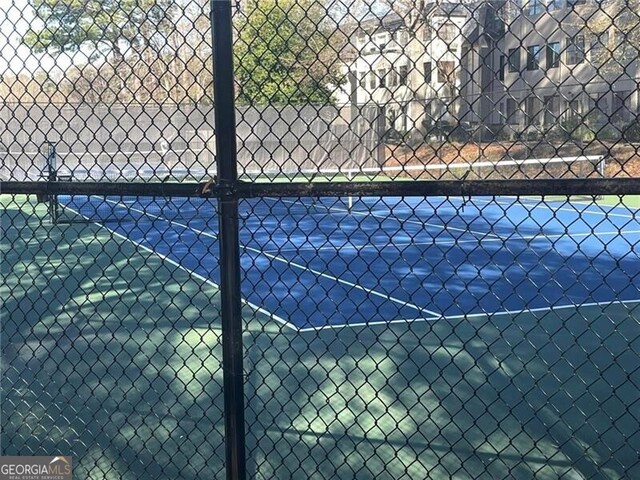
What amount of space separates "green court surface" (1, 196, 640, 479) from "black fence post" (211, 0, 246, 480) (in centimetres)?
128

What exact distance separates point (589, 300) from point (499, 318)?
1357 mm

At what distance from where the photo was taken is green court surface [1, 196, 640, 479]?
4062 mm

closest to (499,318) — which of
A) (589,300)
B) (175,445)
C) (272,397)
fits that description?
(589,300)

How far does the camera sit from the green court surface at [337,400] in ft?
13.3

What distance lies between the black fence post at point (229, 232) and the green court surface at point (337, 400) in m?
1.28

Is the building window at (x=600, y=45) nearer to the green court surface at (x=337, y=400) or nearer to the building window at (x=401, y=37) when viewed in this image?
the building window at (x=401, y=37)

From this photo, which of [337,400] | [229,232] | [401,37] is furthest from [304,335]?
[401,37]

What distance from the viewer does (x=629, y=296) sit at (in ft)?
26.6

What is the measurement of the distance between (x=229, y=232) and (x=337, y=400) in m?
2.65

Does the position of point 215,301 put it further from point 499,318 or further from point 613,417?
point 613,417

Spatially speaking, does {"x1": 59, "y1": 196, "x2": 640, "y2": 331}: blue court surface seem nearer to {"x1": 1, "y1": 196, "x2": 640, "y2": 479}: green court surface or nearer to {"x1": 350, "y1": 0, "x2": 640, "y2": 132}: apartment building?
{"x1": 1, "y1": 196, "x2": 640, "y2": 479}: green court surface

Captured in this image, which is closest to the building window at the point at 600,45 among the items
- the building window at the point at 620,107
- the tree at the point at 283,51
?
the building window at the point at 620,107

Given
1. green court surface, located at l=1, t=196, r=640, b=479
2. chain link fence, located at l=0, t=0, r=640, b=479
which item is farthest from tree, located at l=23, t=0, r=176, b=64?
green court surface, located at l=1, t=196, r=640, b=479

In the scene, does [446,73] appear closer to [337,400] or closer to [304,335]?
[304,335]
